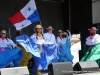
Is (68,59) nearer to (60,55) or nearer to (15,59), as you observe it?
(60,55)

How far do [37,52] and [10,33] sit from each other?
4847mm

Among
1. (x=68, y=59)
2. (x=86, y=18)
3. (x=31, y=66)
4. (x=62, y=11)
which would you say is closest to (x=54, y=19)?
(x=62, y=11)

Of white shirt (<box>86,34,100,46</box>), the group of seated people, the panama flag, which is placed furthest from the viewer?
white shirt (<box>86,34,100,46</box>)

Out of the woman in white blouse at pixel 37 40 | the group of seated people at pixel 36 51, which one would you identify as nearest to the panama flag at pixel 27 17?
the group of seated people at pixel 36 51

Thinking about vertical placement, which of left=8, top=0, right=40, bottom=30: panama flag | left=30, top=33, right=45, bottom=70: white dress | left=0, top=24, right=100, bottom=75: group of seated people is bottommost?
left=0, top=24, right=100, bottom=75: group of seated people

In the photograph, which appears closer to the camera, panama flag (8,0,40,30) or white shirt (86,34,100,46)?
panama flag (8,0,40,30)

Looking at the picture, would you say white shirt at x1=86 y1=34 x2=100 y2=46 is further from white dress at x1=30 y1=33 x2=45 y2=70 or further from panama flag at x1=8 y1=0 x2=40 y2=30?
panama flag at x1=8 y1=0 x2=40 y2=30

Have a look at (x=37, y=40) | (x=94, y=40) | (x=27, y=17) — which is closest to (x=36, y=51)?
(x=37, y=40)

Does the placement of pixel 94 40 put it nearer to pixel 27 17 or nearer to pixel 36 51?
pixel 36 51

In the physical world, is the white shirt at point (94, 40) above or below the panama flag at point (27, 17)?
below

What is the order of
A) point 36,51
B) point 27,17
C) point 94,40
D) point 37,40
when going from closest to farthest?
point 36,51
point 37,40
point 27,17
point 94,40

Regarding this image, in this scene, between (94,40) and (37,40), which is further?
(94,40)

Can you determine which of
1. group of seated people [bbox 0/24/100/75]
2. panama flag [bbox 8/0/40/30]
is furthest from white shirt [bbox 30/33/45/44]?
panama flag [bbox 8/0/40/30]

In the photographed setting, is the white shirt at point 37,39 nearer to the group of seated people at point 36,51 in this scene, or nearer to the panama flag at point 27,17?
the group of seated people at point 36,51
